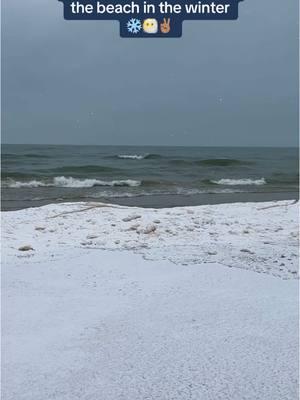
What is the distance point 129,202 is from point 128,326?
8739 millimetres

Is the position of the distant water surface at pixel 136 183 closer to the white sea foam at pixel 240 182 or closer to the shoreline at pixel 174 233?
the white sea foam at pixel 240 182

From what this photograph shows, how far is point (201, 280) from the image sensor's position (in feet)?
11.2

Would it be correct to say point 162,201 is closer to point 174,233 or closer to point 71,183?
point 174,233

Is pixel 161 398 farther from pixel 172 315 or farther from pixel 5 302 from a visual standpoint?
pixel 5 302

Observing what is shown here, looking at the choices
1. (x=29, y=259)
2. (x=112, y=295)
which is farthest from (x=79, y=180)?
(x=112, y=295)

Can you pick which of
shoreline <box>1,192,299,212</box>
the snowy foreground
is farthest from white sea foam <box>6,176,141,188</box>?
the snowy foreground

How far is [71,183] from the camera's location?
654 inches

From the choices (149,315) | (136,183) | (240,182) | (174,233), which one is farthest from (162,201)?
(149,315)

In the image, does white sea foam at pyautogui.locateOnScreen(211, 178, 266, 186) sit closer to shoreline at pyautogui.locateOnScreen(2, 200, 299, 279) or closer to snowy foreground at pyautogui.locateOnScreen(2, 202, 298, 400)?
shoreline at pyautogui.locateOnScreen(2, 200, 299, 279)

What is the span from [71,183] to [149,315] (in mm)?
14278

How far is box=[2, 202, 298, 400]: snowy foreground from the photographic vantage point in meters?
1.96

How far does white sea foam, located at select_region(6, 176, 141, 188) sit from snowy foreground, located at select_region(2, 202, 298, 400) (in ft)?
34.7

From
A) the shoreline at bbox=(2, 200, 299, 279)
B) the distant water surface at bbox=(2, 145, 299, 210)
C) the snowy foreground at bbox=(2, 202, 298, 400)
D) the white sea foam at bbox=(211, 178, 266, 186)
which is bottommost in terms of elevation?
the white sea foam at bbox=(211, 178, 266, 186)

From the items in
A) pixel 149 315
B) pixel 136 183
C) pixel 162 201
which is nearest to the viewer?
pixel 149 315
